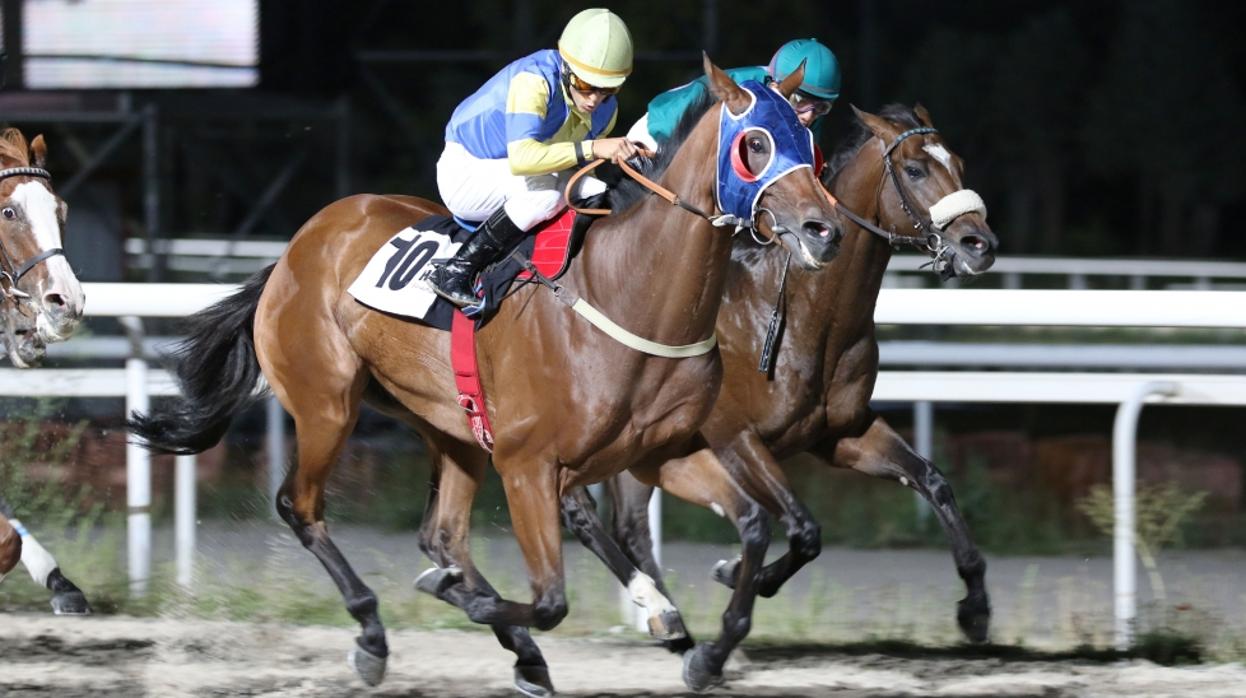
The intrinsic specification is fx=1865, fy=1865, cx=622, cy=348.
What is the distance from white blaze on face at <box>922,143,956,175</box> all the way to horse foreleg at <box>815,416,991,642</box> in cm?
68

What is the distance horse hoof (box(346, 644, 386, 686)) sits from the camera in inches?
175

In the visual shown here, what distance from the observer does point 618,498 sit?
16.2 feet

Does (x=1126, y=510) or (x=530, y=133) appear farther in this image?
(x=1126, y=510)

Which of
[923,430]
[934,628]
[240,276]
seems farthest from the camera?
[240,276]

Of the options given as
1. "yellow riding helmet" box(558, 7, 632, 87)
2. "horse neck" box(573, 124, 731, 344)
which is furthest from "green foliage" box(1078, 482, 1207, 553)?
"yellow riding helmet" box(558, 7, 632, 87)

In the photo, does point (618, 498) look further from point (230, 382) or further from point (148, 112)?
point (148, 112)

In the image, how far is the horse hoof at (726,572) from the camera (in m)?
4.59

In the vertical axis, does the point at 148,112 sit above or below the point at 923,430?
above

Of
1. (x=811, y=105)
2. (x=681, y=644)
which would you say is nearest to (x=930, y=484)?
(x=681, y=644)

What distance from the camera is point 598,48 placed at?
13.2 ft

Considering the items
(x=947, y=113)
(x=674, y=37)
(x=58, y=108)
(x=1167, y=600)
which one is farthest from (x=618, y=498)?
(x=947, y=113)

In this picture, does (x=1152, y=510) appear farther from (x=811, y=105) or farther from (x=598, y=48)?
(x=598, y=48)

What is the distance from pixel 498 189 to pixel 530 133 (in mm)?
290

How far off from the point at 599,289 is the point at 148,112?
5.39 metres
